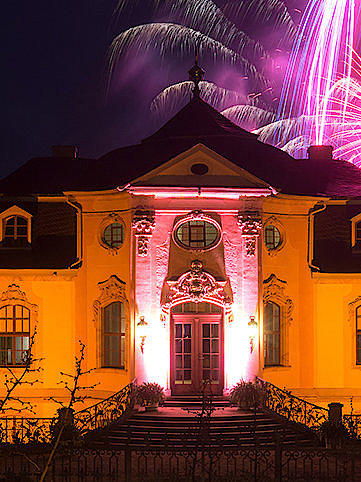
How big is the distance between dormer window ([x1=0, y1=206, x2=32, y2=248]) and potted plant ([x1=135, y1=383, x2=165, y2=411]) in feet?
25.1

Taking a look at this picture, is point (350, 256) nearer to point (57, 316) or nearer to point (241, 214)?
point (241, 214)

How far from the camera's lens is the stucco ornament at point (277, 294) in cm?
3447

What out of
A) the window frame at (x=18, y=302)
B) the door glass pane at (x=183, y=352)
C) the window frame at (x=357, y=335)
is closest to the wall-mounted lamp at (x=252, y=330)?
the door glass pane at (x=183, y=352)

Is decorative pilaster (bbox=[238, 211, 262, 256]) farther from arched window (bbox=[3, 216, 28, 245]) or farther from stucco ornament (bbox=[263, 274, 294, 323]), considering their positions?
arched window (bbox=[3, 216, 28, 245])

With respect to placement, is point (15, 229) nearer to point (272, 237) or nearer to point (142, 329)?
point (142, 329)

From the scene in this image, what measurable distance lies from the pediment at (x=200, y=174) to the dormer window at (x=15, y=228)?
18.3ft

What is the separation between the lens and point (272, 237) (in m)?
35.0

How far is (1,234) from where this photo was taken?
3634 cm

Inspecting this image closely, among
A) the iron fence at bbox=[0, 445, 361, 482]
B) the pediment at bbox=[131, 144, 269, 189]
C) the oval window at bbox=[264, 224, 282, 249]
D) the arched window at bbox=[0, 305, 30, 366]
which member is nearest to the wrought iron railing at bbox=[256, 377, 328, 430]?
the iron fence at bbox=[0, 445, 361, 482]

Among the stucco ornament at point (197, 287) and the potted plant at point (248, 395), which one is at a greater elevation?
the stucco ornament at point (197, 287)

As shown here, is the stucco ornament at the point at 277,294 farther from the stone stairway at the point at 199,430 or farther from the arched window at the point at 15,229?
the arched window at the point at 15,229

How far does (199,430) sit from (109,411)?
3.75 m

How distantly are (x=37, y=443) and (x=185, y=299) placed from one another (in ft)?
29.9

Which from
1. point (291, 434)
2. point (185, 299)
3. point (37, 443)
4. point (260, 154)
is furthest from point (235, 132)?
point (37, 443)
